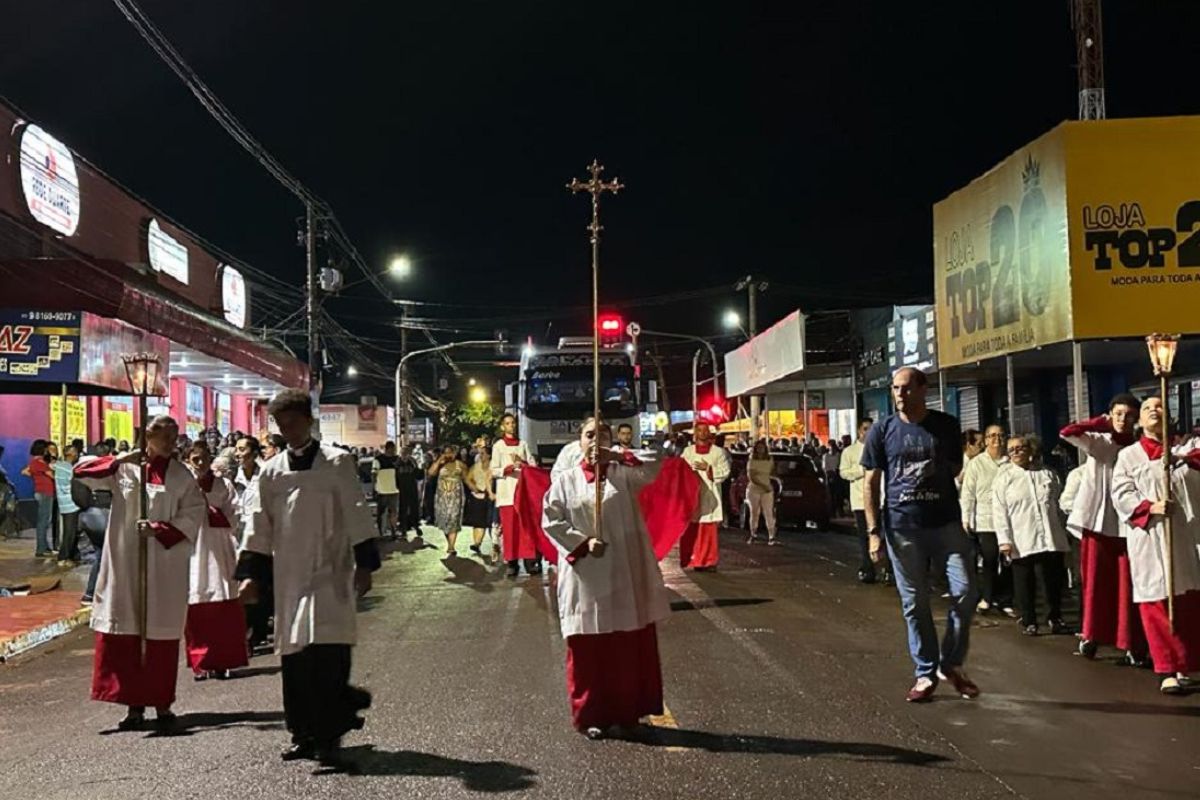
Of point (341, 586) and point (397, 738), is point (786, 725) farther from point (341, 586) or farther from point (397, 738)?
point (341, 586)

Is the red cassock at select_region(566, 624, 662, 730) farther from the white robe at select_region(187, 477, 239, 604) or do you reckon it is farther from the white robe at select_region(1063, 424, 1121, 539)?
the white robe at select_region(1063, 424, 1121, 539)

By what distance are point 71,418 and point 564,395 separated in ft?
32.5

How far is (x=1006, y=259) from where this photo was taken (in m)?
13.8

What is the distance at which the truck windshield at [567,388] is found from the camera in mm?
24375

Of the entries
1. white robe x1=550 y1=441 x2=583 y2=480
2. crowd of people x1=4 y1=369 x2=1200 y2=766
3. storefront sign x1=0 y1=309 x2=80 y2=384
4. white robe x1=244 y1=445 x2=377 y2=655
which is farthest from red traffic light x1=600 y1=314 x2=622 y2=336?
white robe x1=244 y1=445 x2=377 y2=655

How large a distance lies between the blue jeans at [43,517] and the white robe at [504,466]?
6964mm

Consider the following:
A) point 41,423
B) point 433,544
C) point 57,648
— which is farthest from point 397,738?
point 41,423

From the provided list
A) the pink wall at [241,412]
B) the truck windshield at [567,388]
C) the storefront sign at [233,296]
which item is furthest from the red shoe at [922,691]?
the pink wall at [241,412]

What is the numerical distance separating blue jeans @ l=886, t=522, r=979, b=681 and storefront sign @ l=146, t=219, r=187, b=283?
23936mm

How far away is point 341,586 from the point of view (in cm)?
593

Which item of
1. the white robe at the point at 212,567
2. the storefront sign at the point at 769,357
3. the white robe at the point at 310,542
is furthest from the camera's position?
the storefront sign at the point at 769,357

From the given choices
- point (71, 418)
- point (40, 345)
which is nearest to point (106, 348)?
point (40, 345)

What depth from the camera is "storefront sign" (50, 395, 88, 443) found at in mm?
22766

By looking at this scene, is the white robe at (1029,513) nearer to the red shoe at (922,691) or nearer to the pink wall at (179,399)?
the red shoe at (922,691)
